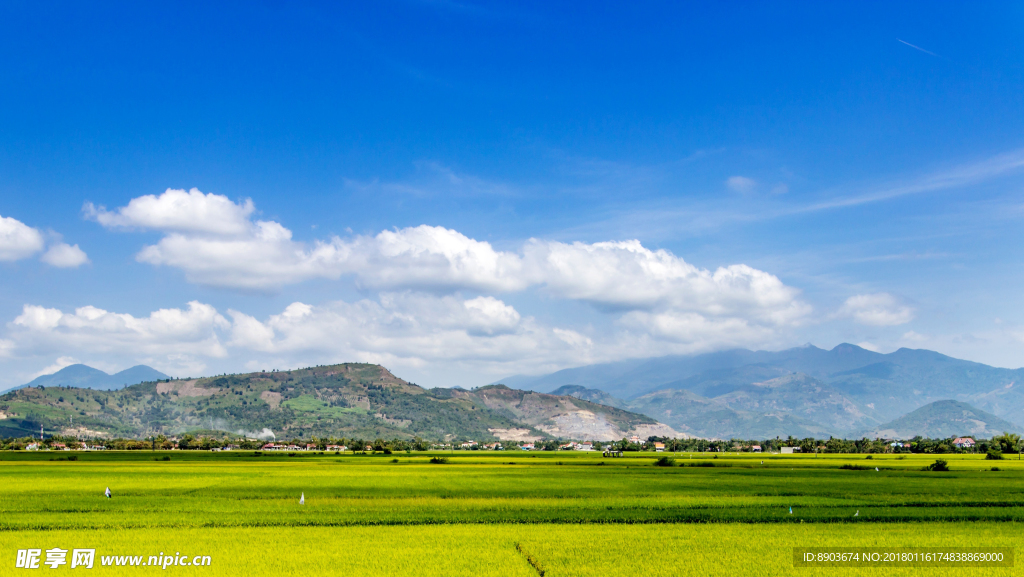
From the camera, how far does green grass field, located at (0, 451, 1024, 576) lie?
28.7 m

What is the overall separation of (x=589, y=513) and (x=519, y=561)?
15592 millimetres

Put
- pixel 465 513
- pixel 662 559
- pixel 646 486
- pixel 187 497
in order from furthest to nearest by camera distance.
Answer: pixel 646 486, pixel 187 497, pixel 465 513, pixel 662 559

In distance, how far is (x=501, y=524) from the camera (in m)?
A: 39.9

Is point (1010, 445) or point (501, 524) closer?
point (501, 524)

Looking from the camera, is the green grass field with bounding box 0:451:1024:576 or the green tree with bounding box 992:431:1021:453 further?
the green tree with bounding box 992:431:1021:453

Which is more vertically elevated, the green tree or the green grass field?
the green grass field

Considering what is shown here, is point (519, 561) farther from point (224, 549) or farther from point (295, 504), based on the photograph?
point (295, 504)

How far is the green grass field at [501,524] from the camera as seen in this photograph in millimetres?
28734

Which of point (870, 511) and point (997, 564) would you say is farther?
point (870, 511)

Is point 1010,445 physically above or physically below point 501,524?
below

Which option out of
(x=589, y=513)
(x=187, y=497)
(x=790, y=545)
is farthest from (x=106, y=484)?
(x=790, y=545)

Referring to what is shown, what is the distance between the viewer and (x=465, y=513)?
43625 millimetres

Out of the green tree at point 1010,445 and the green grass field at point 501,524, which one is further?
the green tree at point 1010,445

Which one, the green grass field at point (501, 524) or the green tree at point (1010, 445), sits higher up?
the green grass field at point (501, 524)
